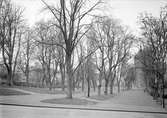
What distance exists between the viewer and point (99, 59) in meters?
37.4

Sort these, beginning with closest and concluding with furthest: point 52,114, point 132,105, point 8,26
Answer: point 52,114, point 132,105, point 8,26

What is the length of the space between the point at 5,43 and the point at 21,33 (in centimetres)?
460

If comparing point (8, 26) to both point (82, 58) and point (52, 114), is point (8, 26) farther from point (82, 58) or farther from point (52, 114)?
point (52, 114)

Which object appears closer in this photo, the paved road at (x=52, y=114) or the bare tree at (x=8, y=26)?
the paved road at (x=52, y=114)

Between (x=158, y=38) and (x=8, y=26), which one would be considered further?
(x=8, y=26)

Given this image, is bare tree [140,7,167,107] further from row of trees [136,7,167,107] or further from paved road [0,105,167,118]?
paved road [0,105,167,118]

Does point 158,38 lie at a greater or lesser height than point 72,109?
greater

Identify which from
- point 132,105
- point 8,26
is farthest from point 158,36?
point 8,26

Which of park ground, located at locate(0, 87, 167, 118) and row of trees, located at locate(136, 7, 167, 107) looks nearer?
park ground, located at locate(0, 87, 167, 118)

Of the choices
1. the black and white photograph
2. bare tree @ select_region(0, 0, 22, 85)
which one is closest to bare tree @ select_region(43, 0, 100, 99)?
the black and white photograph

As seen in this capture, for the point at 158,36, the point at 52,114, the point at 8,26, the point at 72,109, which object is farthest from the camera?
the point at 8,26

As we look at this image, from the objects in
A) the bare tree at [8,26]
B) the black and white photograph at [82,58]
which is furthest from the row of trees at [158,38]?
the bare tree at [8,26]

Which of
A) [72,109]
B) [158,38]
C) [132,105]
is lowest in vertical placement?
[132,105]

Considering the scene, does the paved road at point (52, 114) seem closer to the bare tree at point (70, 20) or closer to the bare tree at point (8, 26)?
the bare tree at point (70, 20)
